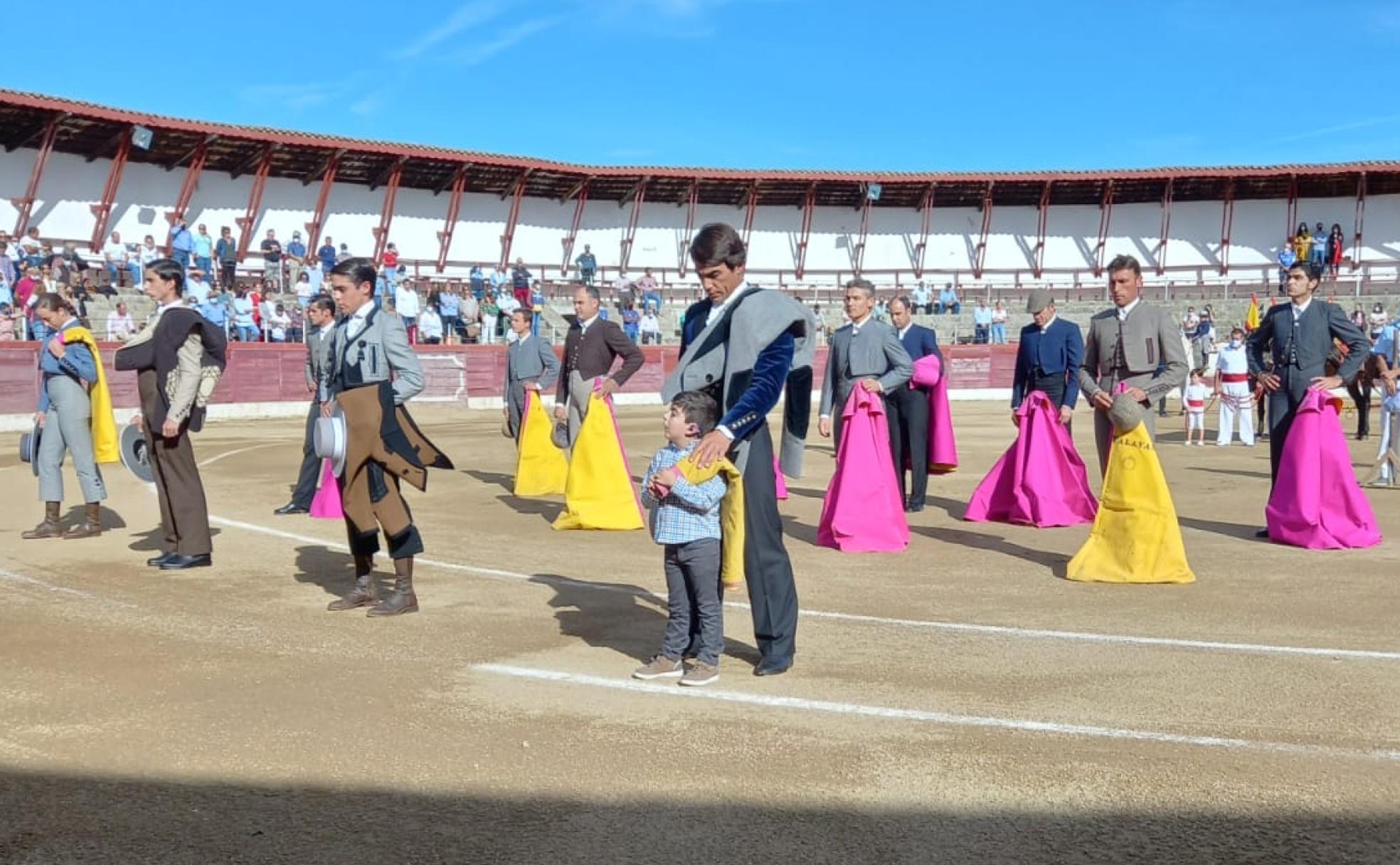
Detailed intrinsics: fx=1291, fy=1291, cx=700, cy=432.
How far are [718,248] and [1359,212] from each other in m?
40.4

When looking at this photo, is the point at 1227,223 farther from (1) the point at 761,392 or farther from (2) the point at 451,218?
(1) the point at 761,392

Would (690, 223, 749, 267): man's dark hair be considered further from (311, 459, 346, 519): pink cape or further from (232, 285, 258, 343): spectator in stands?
(232, 285, 258, 343): spectator in stands

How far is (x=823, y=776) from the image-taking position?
3795 mm

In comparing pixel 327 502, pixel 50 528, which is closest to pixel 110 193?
pixel 327 502

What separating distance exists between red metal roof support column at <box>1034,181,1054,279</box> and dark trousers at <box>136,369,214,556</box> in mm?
36505

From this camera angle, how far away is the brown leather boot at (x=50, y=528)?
8695 millimetres

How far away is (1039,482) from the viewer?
386 inches

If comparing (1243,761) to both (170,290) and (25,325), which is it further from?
(25,325)

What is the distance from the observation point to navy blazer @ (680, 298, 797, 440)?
15.7ft

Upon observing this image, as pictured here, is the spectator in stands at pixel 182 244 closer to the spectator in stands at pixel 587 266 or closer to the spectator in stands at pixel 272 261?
the spectator in stands at pixel 272 261

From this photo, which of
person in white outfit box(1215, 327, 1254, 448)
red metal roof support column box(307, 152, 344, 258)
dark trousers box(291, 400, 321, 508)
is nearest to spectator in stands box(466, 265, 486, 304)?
red metal roof support column box(307, 152, 344, 258)

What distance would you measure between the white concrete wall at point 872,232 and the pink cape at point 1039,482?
28.6 m

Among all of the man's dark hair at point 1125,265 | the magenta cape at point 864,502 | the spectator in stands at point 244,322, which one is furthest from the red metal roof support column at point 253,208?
the man's dark hair at point 1125,265

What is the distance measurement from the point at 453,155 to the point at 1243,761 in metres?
34.5
